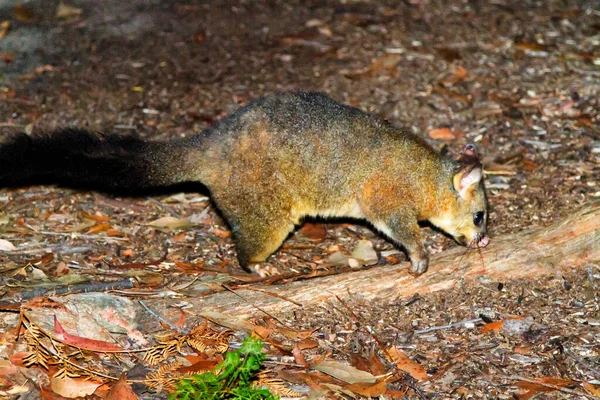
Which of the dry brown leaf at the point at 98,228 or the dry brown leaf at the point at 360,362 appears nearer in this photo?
the dry brown leaf at the point at 360,362

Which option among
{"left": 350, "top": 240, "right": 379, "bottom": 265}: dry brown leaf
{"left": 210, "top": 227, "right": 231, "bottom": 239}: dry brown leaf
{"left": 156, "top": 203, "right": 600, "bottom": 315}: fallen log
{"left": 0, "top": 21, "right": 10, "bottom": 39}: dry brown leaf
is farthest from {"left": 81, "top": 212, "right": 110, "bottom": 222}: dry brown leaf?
{"left": 0, "top": 21, "right": 10, "bottom": 39}: dry brown leaf

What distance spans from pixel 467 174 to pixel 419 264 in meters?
0.86

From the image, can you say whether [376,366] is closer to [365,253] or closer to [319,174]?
[365,253]

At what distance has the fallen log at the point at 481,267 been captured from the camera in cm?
559

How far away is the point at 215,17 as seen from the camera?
10.1 m

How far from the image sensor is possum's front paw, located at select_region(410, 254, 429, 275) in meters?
5.80

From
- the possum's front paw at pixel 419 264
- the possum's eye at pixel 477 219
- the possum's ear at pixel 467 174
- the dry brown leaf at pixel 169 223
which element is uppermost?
the possum's ear at pixel 467 174

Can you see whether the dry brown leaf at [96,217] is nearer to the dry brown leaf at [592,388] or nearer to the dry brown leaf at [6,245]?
the dry brown leaf at [6,245]

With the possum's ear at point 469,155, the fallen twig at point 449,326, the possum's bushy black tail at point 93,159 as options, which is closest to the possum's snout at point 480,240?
the possum's ear at point 469,155

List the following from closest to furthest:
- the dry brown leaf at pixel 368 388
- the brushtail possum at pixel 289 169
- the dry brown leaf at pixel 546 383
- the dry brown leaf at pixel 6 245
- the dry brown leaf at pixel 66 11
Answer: the dry brown leaf at pixel 368 388 < the dry brown leaf at pixel 546 383 < the brushtail possum at pixel 289 169 < the dry brown leaf at pixel 6 245 < the dry brown leaf at pixel 66 11

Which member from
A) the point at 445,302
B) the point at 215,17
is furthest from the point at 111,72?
the point at 445,302

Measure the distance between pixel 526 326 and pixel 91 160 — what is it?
327 centimetres

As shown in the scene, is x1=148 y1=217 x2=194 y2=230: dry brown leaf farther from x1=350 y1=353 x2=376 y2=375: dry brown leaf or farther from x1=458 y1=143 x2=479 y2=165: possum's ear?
x1=458 y1=143 x2=479 y2=165: possum's ear

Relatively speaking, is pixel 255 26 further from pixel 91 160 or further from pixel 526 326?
pixel 526 326
